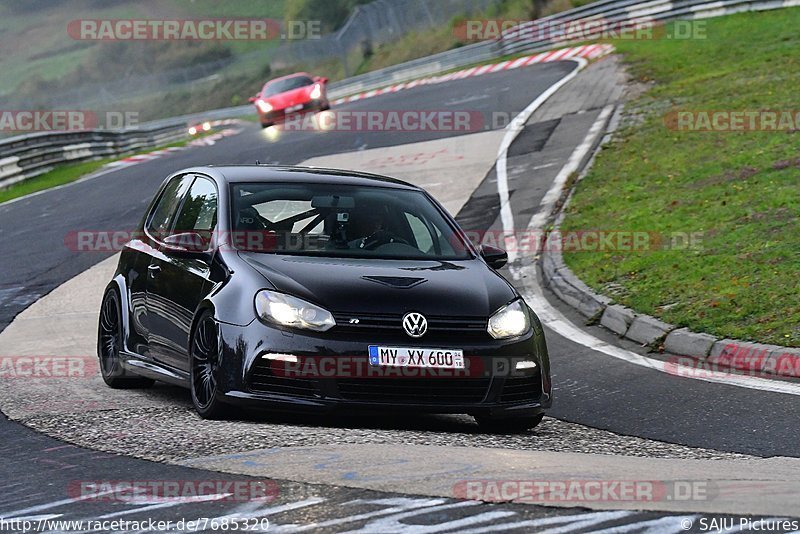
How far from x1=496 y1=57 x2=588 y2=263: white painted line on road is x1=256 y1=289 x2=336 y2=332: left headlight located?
27.1 feet

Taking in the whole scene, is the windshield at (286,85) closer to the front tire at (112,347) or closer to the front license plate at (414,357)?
the front tire at (112,347)

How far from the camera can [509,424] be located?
8.19m

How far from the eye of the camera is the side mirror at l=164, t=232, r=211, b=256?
27.6 ft

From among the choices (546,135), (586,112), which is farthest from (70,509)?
(586,112)

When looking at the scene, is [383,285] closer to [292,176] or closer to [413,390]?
[413,390]

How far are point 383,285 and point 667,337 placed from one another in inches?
170

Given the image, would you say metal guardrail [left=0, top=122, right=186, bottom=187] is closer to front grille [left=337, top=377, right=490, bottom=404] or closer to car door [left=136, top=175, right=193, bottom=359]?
car door [left=136, top=175, right=193, bottom=359]

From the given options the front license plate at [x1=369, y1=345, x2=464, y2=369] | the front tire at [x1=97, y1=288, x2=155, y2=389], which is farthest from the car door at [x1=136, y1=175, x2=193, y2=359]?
the front license plate at [x1=369, y1=345, x2=464, y2=369]

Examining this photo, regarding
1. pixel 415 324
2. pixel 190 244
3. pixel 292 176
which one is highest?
pixel 292 176

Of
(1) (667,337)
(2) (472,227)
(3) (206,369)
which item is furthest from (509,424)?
(2) (472,227)

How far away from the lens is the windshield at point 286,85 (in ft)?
129

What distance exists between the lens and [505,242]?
1672cm

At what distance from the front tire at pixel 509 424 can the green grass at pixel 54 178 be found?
782 inches

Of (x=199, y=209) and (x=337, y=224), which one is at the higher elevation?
(x=199, y=209)
